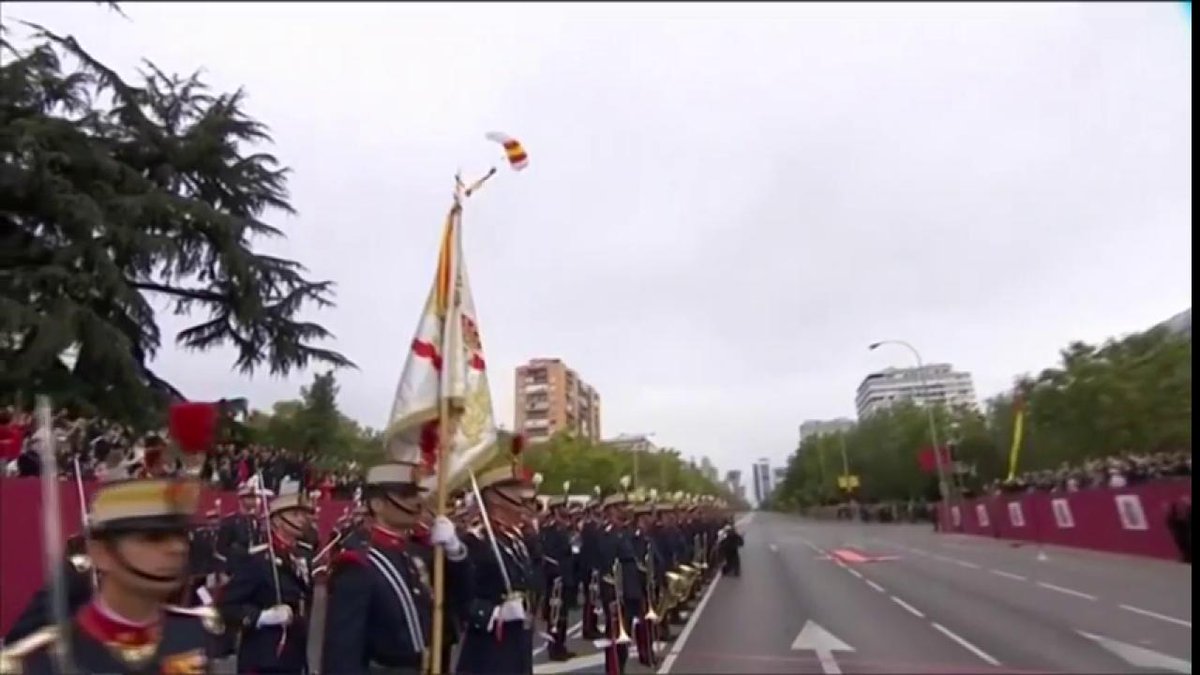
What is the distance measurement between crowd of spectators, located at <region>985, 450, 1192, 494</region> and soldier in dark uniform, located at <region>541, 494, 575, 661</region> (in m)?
9.41

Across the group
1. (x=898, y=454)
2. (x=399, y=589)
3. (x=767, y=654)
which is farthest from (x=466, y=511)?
(x=898, y=454)

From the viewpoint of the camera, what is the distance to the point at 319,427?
40.2 meters

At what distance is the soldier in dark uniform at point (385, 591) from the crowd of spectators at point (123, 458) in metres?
0.82

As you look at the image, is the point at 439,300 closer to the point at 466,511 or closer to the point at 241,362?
the point at 466,511

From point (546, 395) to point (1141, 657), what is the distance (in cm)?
758

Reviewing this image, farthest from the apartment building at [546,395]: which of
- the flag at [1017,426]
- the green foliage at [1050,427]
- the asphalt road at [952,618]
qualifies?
the flag at [1017,426]

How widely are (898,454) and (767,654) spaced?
2509 cm

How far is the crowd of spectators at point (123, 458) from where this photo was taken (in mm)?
7460

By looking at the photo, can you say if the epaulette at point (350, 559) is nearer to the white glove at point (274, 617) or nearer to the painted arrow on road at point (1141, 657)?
the white glove at point (274, 617)

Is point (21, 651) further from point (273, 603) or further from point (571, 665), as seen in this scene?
point (571, 665)

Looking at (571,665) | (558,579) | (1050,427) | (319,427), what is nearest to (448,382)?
(571,665)

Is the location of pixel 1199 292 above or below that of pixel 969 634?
above

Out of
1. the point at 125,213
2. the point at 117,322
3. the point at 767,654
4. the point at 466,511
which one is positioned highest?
the point at 125,213

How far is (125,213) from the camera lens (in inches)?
651
